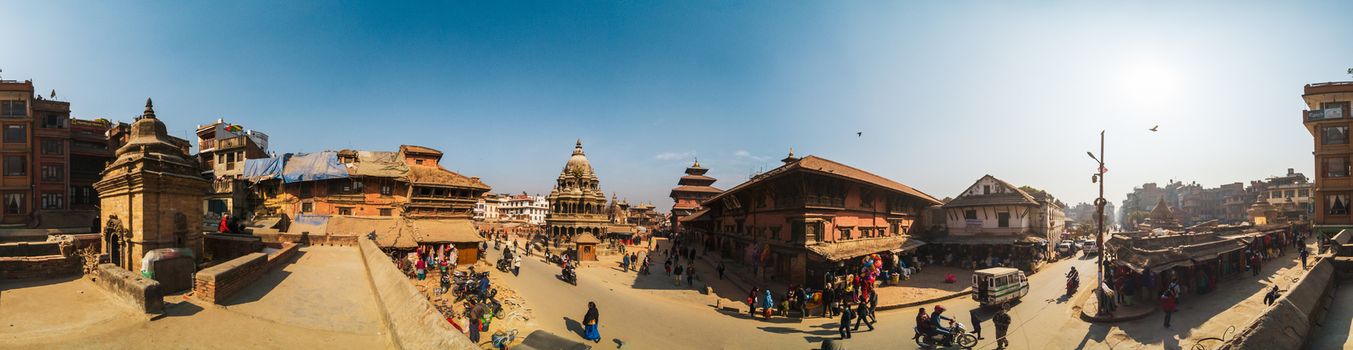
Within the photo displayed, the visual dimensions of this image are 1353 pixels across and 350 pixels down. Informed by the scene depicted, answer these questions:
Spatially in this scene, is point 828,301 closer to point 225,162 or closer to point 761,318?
point 761,318

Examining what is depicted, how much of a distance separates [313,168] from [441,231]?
9.60m

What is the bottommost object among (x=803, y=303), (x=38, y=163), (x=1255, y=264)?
(x=803, y=303)

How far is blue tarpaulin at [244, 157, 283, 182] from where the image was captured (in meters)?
32.2

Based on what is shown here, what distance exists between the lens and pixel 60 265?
10.6 meters

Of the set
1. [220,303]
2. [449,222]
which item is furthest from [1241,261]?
[449,222]

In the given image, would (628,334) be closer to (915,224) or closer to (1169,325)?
(1169,325)

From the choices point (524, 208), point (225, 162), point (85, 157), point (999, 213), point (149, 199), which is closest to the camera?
point (149, 199)

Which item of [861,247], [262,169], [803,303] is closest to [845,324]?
[803,303]

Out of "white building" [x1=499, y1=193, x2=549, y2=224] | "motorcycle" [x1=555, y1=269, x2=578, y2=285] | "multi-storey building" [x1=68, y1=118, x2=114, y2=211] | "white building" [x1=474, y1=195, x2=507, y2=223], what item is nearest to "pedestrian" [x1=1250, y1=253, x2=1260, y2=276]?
"motorcycle" [x1=555, y1=269, x2=578, y2=285]

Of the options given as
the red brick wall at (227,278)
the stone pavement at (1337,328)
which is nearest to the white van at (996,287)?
the stone pavement at (1337,328)

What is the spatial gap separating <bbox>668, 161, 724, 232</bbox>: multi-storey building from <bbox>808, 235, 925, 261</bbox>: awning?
2866 centimetres

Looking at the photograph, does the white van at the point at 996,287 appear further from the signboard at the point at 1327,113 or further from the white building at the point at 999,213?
the signboard at the point at 1327,113

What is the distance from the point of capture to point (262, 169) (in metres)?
33.0

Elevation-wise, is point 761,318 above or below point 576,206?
below
